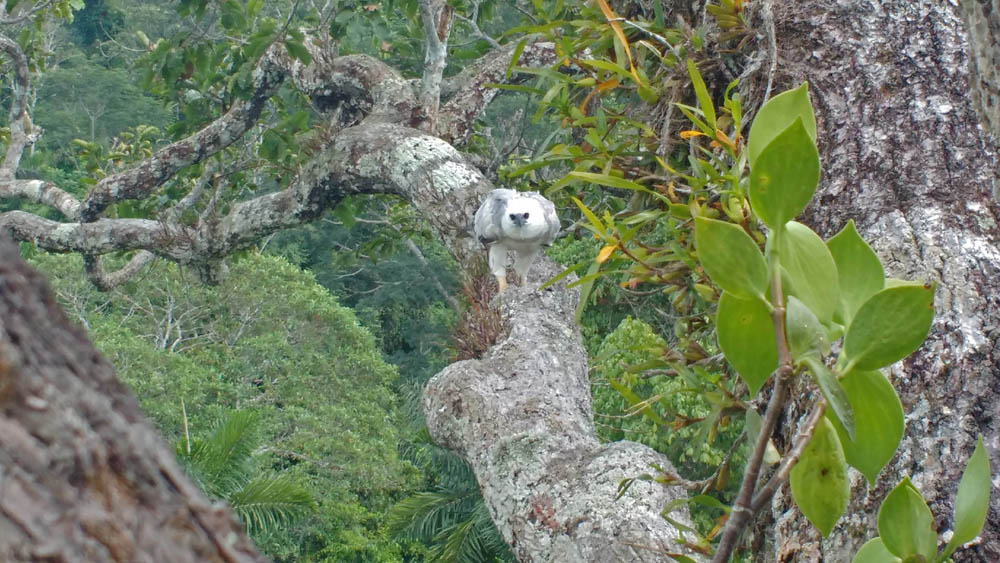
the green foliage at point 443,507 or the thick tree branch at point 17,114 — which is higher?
the thick tree branch at point 17,114

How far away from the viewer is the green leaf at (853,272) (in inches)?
21.1

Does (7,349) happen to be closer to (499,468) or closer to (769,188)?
(769,188)

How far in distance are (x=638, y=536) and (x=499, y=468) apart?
0.32m

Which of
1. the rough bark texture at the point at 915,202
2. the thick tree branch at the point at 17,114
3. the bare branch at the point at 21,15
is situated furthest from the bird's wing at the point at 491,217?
the bare branch at the point at 21,15

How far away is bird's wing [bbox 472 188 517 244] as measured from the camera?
207 centimetres

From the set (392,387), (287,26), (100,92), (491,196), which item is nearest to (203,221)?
(287,26)

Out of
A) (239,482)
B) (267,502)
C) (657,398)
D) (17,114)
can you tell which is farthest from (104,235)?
(239,482)

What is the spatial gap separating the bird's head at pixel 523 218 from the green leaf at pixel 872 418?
60.5 inches

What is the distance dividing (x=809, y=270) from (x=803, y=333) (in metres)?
0.05

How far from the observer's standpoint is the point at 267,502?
7.48 m

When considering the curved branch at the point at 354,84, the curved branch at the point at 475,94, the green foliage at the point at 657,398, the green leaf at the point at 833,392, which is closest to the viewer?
the green leaf at the point at 833,392

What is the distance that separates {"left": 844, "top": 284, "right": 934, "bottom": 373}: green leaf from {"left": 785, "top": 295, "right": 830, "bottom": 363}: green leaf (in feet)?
0.07

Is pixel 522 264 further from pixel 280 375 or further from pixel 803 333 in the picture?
pixel 280 375

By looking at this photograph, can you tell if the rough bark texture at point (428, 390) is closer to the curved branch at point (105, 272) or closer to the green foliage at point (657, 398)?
the curved branch at point (105, 272)
